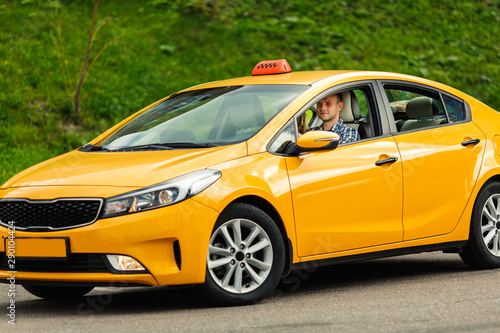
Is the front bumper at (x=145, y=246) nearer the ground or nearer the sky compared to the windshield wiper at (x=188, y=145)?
nearer the ground

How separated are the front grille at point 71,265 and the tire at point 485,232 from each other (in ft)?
11.5

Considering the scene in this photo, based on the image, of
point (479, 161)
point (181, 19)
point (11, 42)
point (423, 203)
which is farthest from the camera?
point (181, 19)

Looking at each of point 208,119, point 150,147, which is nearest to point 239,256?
point 150,147

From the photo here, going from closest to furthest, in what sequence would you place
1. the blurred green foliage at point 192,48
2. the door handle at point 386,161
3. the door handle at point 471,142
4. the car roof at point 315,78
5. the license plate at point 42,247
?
1. the license plate at point 42,247
2. the door handle at point 386,161
3. the car roof at point 315,78
4. the door handle at point 471,142
5. the blurred green foliage at point 192,48

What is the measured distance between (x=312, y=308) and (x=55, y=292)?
6.95 feet

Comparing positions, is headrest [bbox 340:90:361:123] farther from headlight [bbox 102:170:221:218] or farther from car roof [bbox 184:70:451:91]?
headlight [bbox 102:170:221:218]

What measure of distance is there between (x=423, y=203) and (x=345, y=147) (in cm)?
93

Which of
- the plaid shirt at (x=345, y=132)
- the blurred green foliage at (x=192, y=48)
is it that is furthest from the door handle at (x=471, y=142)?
the blurred green foliage at (x=192, y=48)

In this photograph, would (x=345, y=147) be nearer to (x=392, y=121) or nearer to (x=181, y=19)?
(x=392, y=121)

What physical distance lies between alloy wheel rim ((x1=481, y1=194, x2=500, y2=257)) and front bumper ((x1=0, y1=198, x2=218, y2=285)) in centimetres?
306

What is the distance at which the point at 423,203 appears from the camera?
23.4ft

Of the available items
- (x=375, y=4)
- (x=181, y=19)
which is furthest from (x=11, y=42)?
(x=375, y=4)

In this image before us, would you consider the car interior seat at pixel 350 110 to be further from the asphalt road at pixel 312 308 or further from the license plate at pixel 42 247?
the license plate at pixel 42 247

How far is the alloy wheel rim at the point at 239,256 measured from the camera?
5836 millimetres
